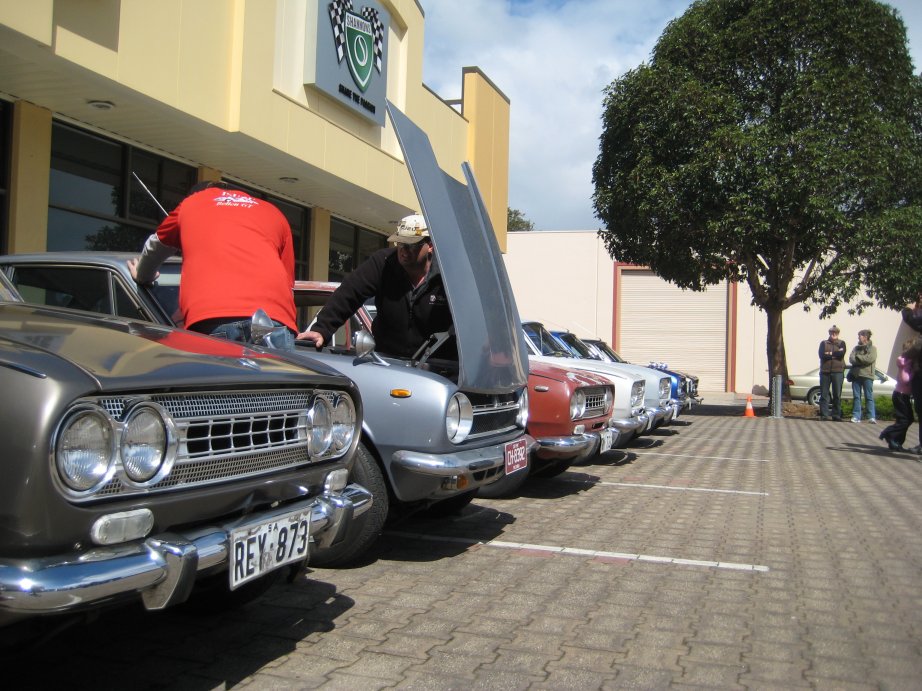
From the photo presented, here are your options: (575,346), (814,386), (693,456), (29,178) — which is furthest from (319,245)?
(814,386)

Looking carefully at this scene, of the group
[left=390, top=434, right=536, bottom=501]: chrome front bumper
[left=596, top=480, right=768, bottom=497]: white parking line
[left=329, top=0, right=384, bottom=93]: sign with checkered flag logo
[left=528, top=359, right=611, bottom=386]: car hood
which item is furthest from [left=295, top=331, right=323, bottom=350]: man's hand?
[left=329, top=0, right=384, bottom=93]: sign with checkered flag logo

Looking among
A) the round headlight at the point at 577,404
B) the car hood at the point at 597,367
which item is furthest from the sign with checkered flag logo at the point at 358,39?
the round headlight at the point at 577,404

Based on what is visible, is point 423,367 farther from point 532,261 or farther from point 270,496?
point 532,261

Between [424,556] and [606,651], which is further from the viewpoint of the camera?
[424,556]

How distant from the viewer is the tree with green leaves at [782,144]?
1481 centimetres

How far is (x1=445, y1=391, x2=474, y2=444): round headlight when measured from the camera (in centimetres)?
410

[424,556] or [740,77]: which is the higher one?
[740,77]

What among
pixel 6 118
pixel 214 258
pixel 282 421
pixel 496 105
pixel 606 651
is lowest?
pixel 606 651

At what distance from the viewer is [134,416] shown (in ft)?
7.28

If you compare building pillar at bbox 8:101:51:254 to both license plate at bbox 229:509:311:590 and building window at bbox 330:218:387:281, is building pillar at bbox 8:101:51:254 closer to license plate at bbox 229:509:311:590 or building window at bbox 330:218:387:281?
building window at bbox 330:218:387:281

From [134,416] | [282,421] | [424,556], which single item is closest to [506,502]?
[424,556]

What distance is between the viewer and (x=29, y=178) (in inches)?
336

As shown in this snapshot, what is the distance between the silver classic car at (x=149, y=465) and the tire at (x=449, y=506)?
2.15 meters

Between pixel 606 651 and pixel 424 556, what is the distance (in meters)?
1.54
